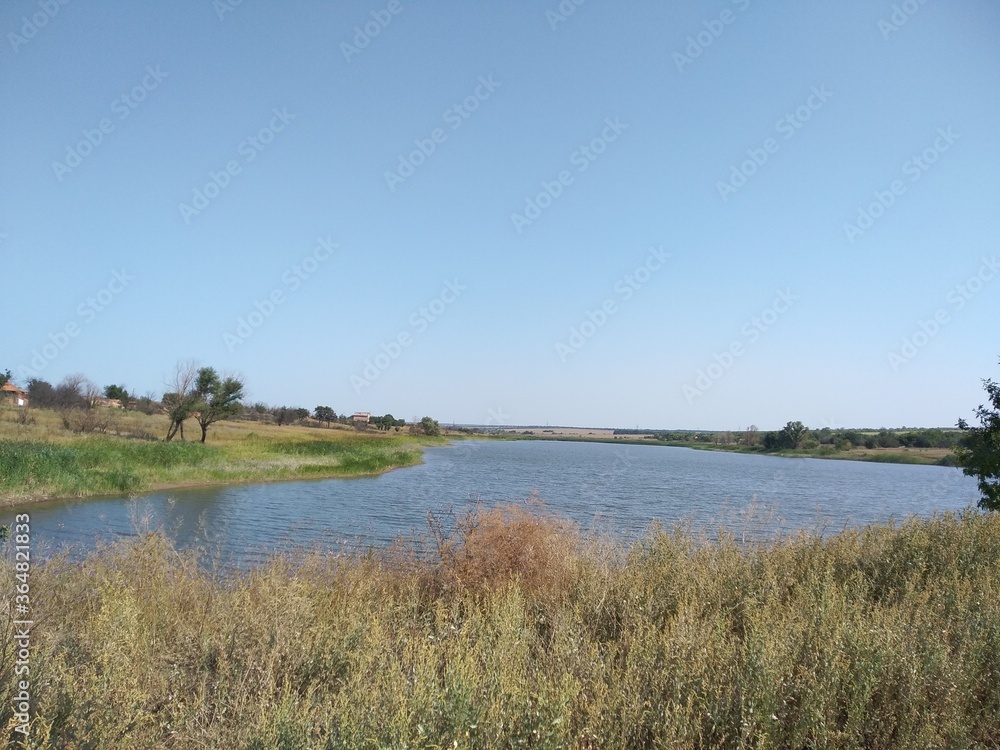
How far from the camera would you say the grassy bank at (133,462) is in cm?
2422

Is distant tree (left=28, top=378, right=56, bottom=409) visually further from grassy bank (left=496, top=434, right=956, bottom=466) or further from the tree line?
grassy bank (left=496, top=434, right=956, bottom=466)

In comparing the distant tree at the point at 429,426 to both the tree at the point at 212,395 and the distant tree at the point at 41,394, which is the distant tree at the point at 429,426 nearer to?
the distant tree at the point at 41,394

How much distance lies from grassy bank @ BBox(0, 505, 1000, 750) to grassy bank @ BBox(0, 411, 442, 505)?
2227 centimetres

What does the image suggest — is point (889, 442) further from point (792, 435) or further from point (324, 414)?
point (324, 414)

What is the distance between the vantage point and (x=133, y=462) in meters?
30.6

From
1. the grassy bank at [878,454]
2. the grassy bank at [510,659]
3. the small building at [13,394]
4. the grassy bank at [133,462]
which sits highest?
the small building at [13,394]

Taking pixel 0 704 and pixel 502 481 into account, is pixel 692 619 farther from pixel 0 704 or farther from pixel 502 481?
pixel 502 481

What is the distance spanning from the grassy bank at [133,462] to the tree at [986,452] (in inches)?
1198

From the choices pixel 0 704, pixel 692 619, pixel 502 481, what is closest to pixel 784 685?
pixel 692 619

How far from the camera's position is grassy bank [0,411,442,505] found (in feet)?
79.5

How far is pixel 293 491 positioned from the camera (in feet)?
96.7

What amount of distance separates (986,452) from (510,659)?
49.2ft

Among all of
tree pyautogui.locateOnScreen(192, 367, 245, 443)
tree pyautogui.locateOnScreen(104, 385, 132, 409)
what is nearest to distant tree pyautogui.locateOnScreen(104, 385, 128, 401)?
tree pyautogui.locateOnScreen(104, 385, 132, 409)

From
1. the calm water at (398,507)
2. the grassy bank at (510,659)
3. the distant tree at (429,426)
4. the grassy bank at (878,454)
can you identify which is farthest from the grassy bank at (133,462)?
the distant tree at (429,426)
